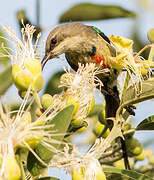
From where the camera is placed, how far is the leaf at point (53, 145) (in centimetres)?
148

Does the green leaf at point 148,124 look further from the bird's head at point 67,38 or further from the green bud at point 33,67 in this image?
the bird's head at point 67,38

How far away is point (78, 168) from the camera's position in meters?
1.63

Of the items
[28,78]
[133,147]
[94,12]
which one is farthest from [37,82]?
[94,12]

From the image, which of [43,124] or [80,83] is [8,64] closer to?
[80,83]

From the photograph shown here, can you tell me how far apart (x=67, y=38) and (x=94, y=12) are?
0.67 metres

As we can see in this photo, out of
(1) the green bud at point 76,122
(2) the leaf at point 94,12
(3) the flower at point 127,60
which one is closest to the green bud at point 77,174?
(1) the green bud at point 76,122

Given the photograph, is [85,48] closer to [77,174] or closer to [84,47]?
[84,47]

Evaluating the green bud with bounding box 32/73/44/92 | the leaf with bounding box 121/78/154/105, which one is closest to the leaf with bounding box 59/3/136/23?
the leaf with bounding box 121/78/154/105

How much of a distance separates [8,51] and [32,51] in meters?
0.16

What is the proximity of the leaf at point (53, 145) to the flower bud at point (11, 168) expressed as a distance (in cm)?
18

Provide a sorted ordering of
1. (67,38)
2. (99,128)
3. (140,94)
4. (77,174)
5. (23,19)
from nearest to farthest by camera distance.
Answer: (77,174) → (140,94) → (99,128) → (23,19) → (67,38)

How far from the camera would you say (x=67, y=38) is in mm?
3762

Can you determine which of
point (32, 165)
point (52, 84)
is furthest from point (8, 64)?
point (32, 165)

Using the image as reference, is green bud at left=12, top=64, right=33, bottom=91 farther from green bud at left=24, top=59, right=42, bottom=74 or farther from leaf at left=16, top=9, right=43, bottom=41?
leaf at left=16, top=9, right=43, bottom=41
